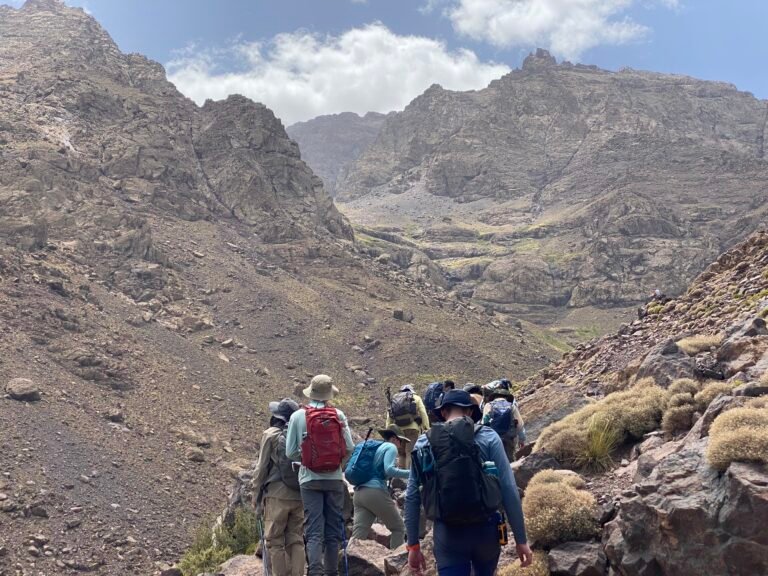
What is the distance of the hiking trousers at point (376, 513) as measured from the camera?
8.06 metres

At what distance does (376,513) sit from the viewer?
8234 millimetres

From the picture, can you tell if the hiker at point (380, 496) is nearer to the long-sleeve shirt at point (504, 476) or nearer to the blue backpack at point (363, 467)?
the blue backpack at point (363, 467)

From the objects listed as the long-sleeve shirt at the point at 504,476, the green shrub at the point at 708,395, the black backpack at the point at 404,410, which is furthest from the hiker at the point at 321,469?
the green shrub at the point at 708,395

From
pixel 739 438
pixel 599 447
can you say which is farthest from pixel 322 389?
pixel 739 438

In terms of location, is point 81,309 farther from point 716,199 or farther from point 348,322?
point 716,199

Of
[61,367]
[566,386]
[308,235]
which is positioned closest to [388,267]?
[308,235]

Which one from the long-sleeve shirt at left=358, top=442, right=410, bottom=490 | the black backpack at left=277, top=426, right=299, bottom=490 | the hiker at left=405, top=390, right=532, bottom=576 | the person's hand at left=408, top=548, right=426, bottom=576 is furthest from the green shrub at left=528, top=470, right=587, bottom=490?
the black backpack at left=277, top=426, right=299, bottom=490

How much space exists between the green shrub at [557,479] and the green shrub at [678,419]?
1479 mm

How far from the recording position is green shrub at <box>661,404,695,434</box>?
805 centimetres

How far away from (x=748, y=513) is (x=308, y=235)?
252 feet

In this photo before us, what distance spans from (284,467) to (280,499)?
43 cm

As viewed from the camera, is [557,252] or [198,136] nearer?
[198,136]

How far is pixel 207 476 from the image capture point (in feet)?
87.9

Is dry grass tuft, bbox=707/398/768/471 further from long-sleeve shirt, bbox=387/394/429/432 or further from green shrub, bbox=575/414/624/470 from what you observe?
long-sleeve shirt, bbox=387/394/429/432
